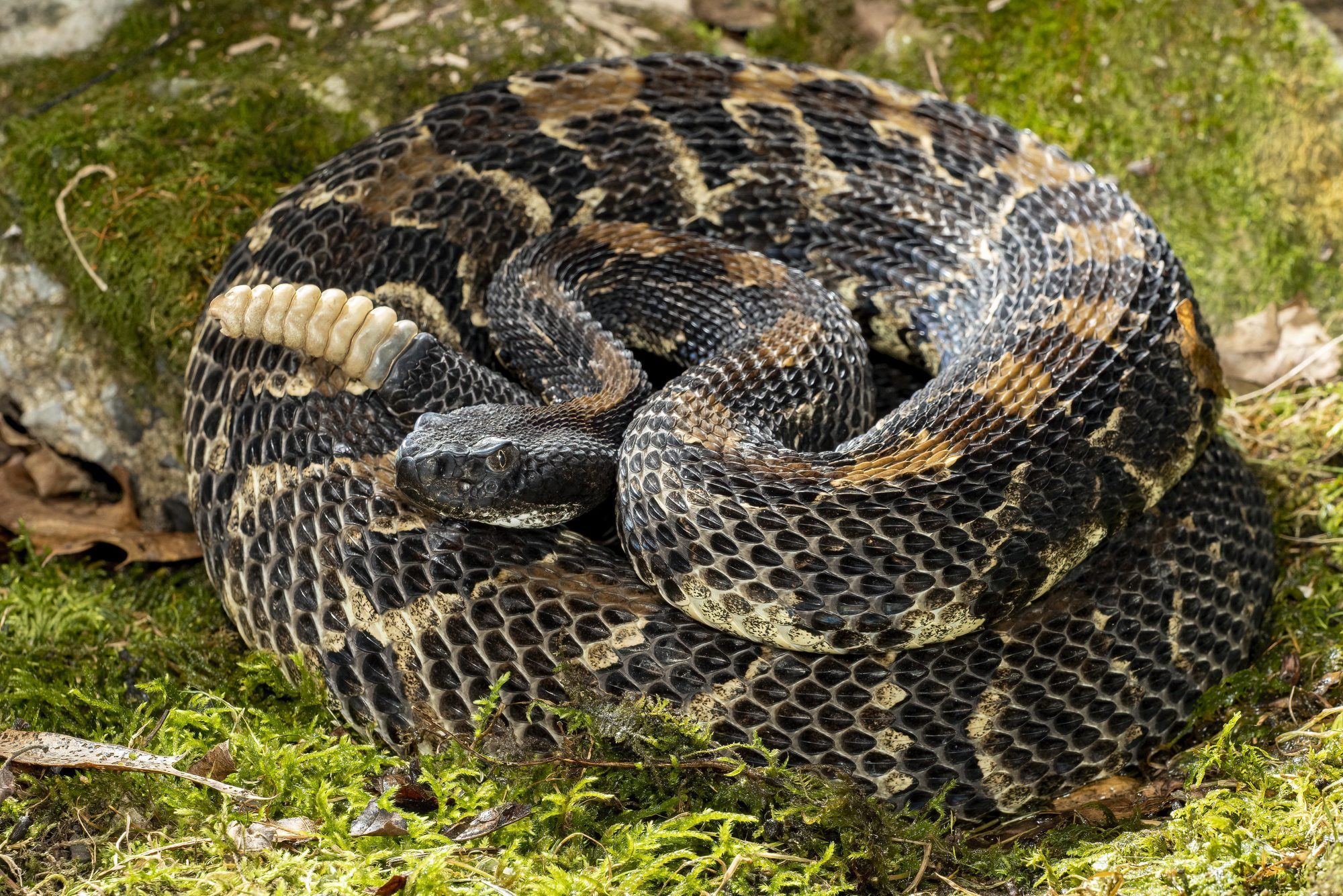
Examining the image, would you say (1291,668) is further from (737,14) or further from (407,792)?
(737,14)

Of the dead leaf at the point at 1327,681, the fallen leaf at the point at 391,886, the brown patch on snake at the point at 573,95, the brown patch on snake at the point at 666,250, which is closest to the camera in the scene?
the fallen leaf at the point at 391,886

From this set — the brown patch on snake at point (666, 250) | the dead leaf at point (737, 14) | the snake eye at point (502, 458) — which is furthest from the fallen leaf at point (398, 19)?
the snake eye at point (502, 458)

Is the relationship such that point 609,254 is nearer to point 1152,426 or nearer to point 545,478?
point 545,478

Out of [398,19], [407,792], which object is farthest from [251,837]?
[398,19]

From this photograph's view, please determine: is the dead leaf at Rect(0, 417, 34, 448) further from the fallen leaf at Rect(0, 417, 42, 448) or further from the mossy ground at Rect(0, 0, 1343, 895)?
the mossy ground at Rect(0, 0, 1343, 895)

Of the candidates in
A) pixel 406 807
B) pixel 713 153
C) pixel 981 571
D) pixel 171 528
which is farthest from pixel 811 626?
pixel 171 528

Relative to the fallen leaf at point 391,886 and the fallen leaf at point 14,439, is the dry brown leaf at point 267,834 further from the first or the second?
the fallen leaf at point 14,439
